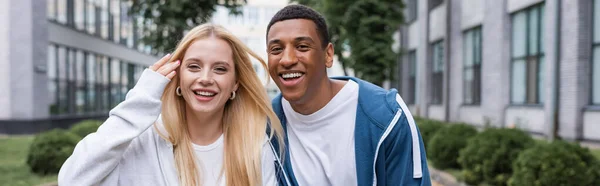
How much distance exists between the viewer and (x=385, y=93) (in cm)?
339

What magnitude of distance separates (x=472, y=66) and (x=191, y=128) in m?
20.0

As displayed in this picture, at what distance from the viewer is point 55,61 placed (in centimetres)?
2433

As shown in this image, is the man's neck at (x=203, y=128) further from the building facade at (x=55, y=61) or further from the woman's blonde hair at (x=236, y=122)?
the building facade at (x=55, y=61)

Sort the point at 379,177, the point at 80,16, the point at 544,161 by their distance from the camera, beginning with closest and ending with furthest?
the point at 379,177 < the point at 544,161 < the point at 80,16

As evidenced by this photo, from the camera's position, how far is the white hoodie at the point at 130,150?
9.42ft

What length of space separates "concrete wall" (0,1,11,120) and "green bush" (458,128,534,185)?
58.0 feet

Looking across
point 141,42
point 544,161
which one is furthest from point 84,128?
point 544,161

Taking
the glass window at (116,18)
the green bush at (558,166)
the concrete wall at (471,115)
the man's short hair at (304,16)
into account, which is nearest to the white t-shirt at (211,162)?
the man's short hair at (304,16)

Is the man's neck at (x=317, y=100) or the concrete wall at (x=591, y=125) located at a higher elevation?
the man's neck at (x=317, y=100)

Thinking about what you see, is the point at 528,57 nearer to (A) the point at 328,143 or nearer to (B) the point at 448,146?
(B) the point at 448,146

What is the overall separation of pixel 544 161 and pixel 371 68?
1562 cm

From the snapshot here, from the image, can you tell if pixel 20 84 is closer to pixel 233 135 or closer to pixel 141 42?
pixel 141 42

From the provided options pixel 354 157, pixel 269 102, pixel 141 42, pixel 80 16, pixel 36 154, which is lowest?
pixel 36 154

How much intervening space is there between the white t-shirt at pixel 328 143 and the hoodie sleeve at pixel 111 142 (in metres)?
0.85
